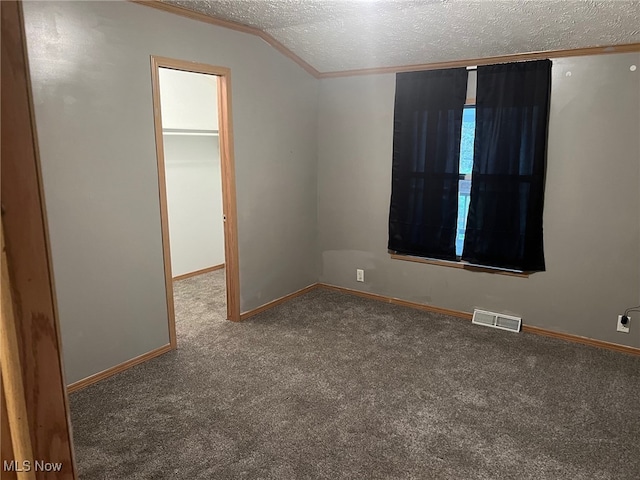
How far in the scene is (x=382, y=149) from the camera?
13.7ft

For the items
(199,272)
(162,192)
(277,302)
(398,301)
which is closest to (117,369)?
(162,192)

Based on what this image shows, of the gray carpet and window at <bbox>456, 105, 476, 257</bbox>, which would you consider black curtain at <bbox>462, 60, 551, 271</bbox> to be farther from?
the gray carpet

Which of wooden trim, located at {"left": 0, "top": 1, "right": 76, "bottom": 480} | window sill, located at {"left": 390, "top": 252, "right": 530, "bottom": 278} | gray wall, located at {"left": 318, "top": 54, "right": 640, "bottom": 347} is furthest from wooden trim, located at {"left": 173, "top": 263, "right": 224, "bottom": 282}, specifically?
wooden trim, located at {"left": 0, "top": 1, "right": 76, "bottom": 480}

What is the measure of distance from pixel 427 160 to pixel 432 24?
1150 mm

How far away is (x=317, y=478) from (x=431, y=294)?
2432mm

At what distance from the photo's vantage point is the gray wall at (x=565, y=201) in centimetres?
317

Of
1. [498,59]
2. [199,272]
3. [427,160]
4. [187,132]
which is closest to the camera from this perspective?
[498,59]

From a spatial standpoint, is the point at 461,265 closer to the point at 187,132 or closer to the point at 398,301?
the point at 398,301

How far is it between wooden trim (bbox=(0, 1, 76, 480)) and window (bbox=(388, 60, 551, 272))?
3.47 metres

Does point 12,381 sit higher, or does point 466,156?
point 466,156

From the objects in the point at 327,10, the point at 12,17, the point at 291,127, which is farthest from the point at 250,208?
the point at 12,17

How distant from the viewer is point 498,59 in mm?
3467

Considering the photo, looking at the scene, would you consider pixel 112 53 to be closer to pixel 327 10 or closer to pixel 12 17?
pixel 327 10

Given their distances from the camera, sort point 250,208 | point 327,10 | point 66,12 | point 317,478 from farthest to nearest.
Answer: point 250,208 → point 327,10 → point 66,12 → point 317,478
